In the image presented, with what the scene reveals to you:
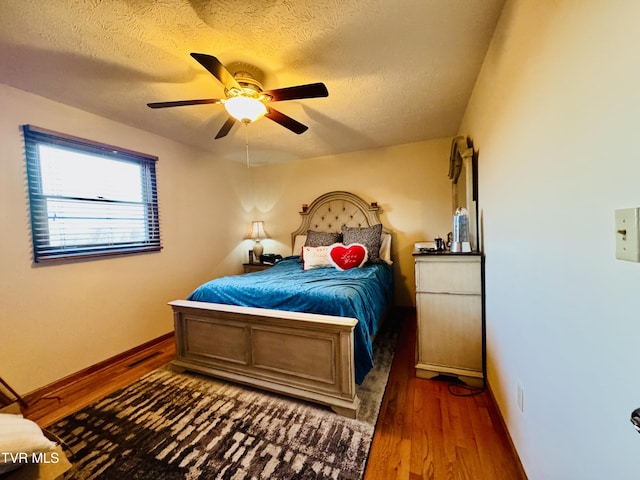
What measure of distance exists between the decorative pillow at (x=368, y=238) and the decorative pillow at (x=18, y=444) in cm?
289

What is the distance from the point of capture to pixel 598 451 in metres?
0.70

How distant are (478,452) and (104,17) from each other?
3.03m

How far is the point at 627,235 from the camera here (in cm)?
58

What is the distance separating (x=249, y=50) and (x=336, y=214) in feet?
8.18

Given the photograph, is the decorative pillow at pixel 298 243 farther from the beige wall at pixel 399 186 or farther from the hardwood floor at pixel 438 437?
the hardwood floor at pixel 438 437

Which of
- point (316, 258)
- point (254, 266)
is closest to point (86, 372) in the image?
point (254, 266)

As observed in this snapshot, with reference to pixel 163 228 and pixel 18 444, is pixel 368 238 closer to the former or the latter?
pixel 163 228

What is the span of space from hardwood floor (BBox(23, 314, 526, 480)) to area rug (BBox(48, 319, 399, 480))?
109mm

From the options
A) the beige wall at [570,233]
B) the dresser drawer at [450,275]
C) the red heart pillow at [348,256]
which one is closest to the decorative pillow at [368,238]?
→ the red heart pillow at [348,256]

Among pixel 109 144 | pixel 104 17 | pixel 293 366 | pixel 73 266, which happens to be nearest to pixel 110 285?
pixel 73 266

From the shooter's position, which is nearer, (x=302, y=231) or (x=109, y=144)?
(x=109, y=144)

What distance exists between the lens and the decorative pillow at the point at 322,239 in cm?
364

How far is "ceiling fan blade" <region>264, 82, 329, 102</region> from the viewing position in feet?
5.27

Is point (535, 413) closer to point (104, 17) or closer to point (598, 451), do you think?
point (598, 451)
